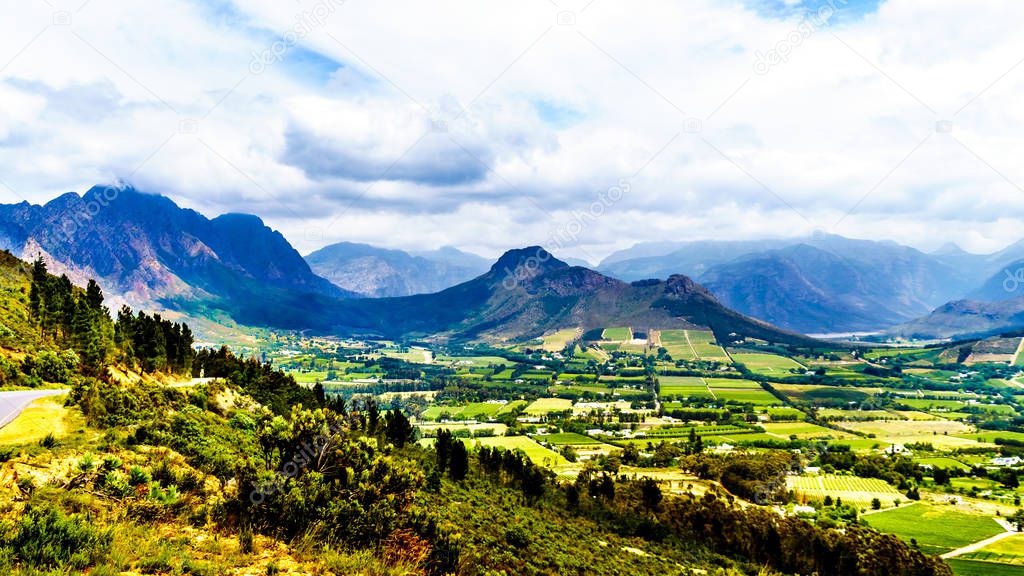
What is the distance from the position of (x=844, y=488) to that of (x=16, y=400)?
100 metres

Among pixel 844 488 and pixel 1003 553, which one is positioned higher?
pixel 1003 553

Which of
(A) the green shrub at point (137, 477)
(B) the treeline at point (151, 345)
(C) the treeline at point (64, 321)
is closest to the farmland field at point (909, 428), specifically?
(B) the treeline at point (151, 345)

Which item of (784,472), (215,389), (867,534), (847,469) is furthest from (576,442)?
(215,389)

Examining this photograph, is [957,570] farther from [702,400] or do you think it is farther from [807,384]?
[807,384]

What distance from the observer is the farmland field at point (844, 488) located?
Result: 78.4 meters

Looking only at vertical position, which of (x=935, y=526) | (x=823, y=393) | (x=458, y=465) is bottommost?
(x=935, y=526)

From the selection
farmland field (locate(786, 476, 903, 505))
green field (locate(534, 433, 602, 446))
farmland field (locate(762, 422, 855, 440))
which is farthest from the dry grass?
farmland field (locate(762, 422, 855, 440))

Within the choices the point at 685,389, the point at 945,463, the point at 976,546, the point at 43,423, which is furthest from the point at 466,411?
the point at 43,423

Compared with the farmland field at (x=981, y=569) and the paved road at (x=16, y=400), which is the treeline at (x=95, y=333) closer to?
the paved road at (x=16, y=400)

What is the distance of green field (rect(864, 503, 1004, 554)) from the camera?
61.0 m

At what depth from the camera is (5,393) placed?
77.5 ft

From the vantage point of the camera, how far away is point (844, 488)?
8306 centimetres

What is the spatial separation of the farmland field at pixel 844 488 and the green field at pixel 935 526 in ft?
17.9

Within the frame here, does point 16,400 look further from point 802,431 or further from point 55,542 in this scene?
point 802,431
